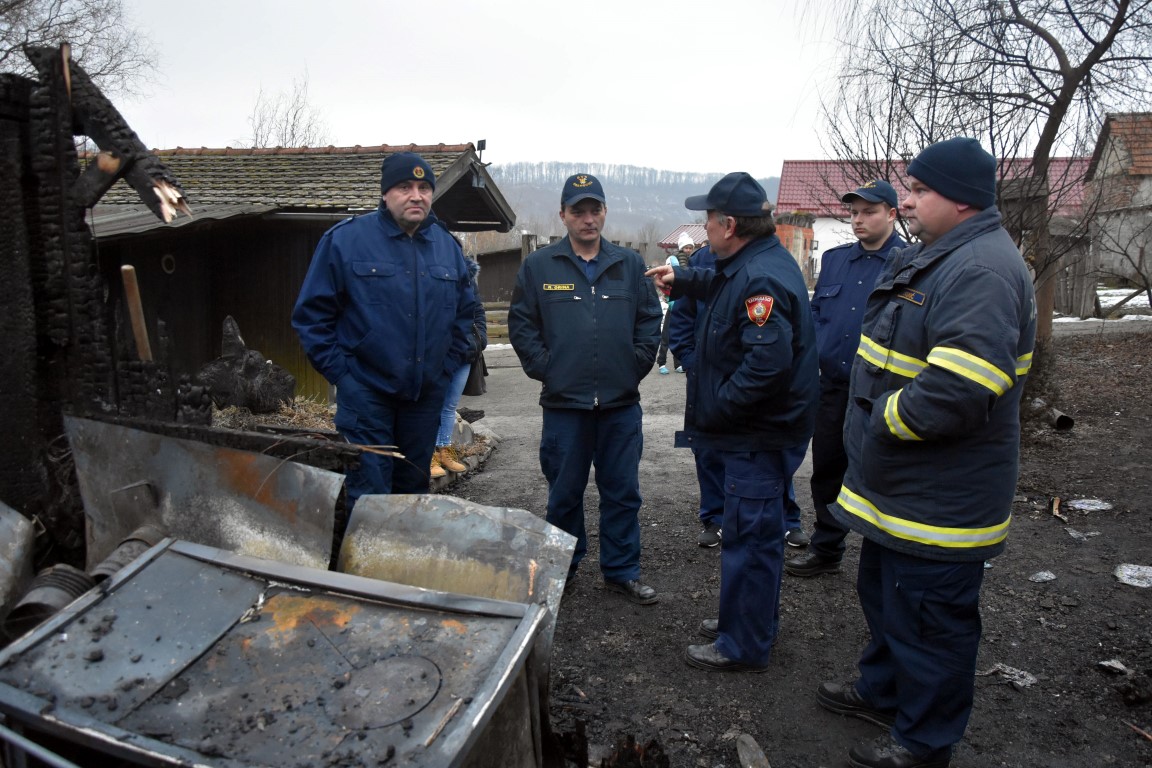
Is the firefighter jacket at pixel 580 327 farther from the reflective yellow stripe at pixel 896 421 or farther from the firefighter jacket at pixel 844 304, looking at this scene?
the reflective yellow stripe at pixel 896 421

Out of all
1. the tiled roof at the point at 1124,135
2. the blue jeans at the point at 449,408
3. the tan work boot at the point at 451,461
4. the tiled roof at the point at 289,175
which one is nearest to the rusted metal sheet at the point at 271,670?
the blue jeans at the point at 449,408

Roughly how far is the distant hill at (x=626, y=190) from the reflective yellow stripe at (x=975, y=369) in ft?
322

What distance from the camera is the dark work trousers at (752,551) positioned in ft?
11.3

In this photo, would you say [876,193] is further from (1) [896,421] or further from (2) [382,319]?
(2) [382,319]

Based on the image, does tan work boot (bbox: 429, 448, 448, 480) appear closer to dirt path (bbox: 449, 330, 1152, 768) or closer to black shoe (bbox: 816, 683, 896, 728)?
dirt path (bbox: 449, 330, 1152, 768)

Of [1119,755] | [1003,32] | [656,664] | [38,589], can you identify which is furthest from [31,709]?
[1003,32]

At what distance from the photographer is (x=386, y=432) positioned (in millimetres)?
3980

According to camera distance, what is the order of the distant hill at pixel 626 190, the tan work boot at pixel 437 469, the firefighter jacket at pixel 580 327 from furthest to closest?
the distant hill at pixel 626 190 < the tan work boot at pixel 437 469 < the firefighter jacket at pixel 580 327

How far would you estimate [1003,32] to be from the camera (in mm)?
7102

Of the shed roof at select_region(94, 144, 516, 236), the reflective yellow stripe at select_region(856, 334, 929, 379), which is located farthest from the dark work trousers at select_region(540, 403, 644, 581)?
the shed roof at select_region(94, 144, 516, 236)

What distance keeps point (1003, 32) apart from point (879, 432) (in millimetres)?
6102

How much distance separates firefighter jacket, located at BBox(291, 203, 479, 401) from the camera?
384 cm

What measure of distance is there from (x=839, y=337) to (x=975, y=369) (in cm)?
205

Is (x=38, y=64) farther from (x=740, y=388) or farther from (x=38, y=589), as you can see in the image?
(x=740, y=388)
